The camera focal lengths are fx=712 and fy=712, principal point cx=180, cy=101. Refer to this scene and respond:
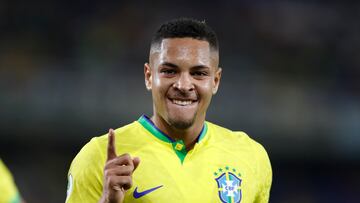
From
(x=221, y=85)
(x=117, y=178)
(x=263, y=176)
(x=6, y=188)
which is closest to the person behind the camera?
(x=6, y=188)

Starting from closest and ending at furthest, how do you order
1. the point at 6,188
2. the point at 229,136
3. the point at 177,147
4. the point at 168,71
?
the point at 6,188, the point at 168,71, the point at 177,147, the point at 229,136

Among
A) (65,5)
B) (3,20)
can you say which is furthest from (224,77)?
(3,20)

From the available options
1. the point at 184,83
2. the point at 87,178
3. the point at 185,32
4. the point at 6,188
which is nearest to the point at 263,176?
the point at 184,83

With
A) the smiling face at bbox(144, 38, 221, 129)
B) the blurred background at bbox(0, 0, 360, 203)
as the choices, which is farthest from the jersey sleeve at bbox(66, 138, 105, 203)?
the blurred background at bbox(0, 0, 360, 203)

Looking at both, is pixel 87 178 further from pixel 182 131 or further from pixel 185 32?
pixel 185 32

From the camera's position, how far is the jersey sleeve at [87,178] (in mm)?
3402

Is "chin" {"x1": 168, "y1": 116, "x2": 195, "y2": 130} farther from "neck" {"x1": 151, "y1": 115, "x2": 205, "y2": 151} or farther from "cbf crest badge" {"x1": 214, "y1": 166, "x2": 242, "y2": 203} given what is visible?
"cbf crest badge" {"x1": 214, "y1": 166, "x2": 242, "y2": 203}

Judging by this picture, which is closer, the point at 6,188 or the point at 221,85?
the point at 6,188

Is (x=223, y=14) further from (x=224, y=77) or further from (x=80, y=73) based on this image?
(x=80, y=73)

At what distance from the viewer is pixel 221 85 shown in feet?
29.3

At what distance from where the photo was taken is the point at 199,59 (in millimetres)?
3555

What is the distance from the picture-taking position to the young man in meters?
3.44

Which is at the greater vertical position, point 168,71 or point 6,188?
point 168,71

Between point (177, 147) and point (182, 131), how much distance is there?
0.09 metres
